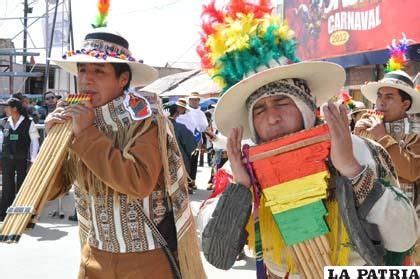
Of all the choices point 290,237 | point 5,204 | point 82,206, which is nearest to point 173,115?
point 5,204

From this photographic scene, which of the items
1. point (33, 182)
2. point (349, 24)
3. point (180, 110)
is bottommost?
point (180, 110)

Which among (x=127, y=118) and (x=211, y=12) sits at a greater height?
(x=211, y=12)

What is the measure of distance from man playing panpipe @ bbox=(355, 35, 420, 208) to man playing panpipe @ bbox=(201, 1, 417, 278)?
1.28m

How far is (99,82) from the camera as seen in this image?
2352mm

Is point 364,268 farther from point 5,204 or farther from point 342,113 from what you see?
point 5,204

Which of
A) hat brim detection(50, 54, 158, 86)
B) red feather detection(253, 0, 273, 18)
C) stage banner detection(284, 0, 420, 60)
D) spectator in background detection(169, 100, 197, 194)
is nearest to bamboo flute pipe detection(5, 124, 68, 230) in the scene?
hat brim detection(50, 54, 158, 86)

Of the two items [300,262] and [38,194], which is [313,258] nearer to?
[300,262]

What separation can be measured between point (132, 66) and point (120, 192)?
26.0 inches

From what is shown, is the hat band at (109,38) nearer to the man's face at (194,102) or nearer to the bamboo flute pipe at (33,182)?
the bamboo flute pipe at (33,182)

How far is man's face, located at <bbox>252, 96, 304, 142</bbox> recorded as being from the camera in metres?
1.77

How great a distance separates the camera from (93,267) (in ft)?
7.55

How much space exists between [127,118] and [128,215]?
42cm

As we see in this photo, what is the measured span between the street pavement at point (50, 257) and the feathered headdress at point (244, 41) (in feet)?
7.27

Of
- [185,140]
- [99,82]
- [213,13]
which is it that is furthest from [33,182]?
[185,140]
